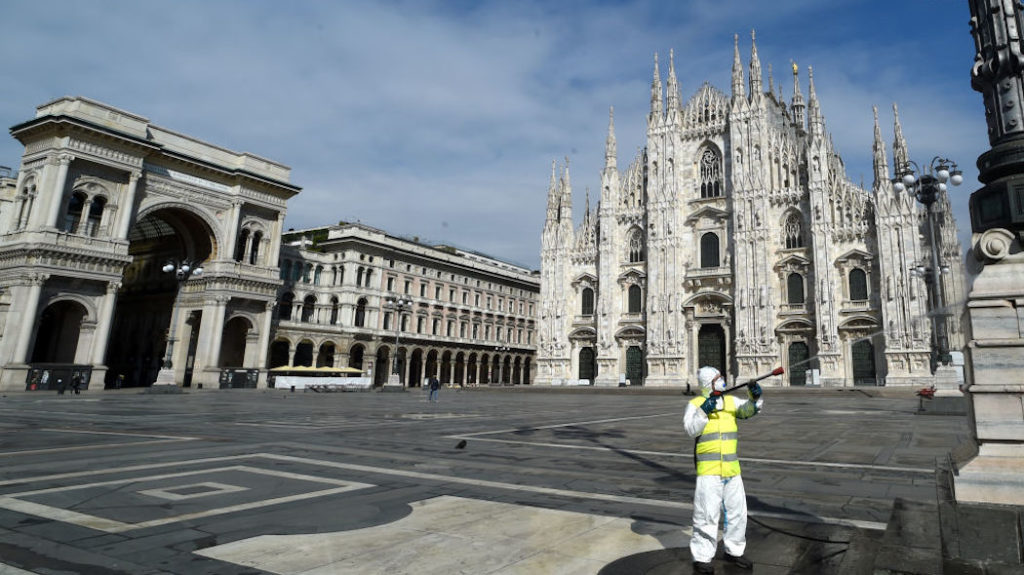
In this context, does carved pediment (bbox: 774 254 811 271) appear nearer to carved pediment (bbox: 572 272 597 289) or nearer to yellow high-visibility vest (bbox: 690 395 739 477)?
carved pediment (bbox: 572 272 597 289)

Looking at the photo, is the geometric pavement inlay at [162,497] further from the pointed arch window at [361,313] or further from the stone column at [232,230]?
the pointed arch window at [361,313]

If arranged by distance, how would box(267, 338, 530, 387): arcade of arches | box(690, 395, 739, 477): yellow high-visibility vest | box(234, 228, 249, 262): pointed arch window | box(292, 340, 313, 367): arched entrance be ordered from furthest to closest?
1. box(292, 340, 313, 367): arched entrance
2. box(267, 338, 530, 387): arcade of arches
3. box(234, 228, 249, 262): pointed arch window
4. box(690, 395, 739, 477): yellow high-visibility vest

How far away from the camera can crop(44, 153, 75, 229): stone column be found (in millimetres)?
29406

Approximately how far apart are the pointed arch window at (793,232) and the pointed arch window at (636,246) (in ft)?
31.8

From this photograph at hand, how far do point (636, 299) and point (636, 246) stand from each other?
406 centimetres

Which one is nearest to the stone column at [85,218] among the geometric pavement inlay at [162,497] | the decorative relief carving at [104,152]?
the decorative relief carving at [104,152]

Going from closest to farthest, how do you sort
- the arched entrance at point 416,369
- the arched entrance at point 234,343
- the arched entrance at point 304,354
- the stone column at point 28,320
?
1. the stone column at point 28,320
2. the arched entrance at point 234,343
3. the arched entrance at point 304,354
4. the arched entrance at point 416,369

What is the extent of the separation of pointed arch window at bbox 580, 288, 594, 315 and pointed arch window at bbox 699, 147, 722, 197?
35.5 feet

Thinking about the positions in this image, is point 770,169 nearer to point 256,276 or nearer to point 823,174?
point 823,174

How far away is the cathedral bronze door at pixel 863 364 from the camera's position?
32781 mm

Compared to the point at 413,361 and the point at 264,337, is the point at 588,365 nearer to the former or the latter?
the point at 413,361

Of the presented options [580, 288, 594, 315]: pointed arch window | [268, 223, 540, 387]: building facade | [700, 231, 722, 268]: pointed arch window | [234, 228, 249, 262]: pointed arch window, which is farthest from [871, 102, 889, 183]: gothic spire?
[234, 228, 249, 262]: pointed arch window

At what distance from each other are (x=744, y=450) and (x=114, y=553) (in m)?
8.03

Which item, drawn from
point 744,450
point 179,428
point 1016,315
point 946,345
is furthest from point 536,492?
point 946,345
